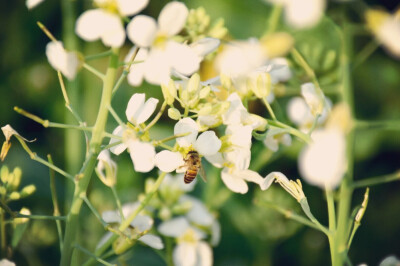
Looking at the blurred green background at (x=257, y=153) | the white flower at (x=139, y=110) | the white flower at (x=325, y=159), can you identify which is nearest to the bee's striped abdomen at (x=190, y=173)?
the white flower at (x=139, y=110)

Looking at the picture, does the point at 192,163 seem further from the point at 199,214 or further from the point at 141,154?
the point at 199,214

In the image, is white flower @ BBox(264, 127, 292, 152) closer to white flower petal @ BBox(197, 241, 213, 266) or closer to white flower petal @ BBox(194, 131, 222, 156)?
white flower petal @ BBox(194, 131, 222, 156)

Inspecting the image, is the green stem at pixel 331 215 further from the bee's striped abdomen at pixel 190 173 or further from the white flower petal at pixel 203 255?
the white flower petal at pixel 203 255

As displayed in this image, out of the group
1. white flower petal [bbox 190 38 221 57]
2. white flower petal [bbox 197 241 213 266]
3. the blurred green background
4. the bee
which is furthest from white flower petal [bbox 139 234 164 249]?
the blurred green background

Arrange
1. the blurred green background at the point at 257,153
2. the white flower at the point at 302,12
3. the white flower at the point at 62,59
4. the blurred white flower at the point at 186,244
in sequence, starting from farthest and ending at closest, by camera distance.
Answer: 1. the blurred green background at the point at 257,153
2. the blurred white flower at the point at 186,244
3. the white flower at the point at 62,59
4. the white flower at the point at 302,12

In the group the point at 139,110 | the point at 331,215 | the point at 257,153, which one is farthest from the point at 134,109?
the point at 257,153

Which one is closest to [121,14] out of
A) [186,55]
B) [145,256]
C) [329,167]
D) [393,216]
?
[186,55]

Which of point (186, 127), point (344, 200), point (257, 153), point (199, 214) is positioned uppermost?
point (186, 127)
